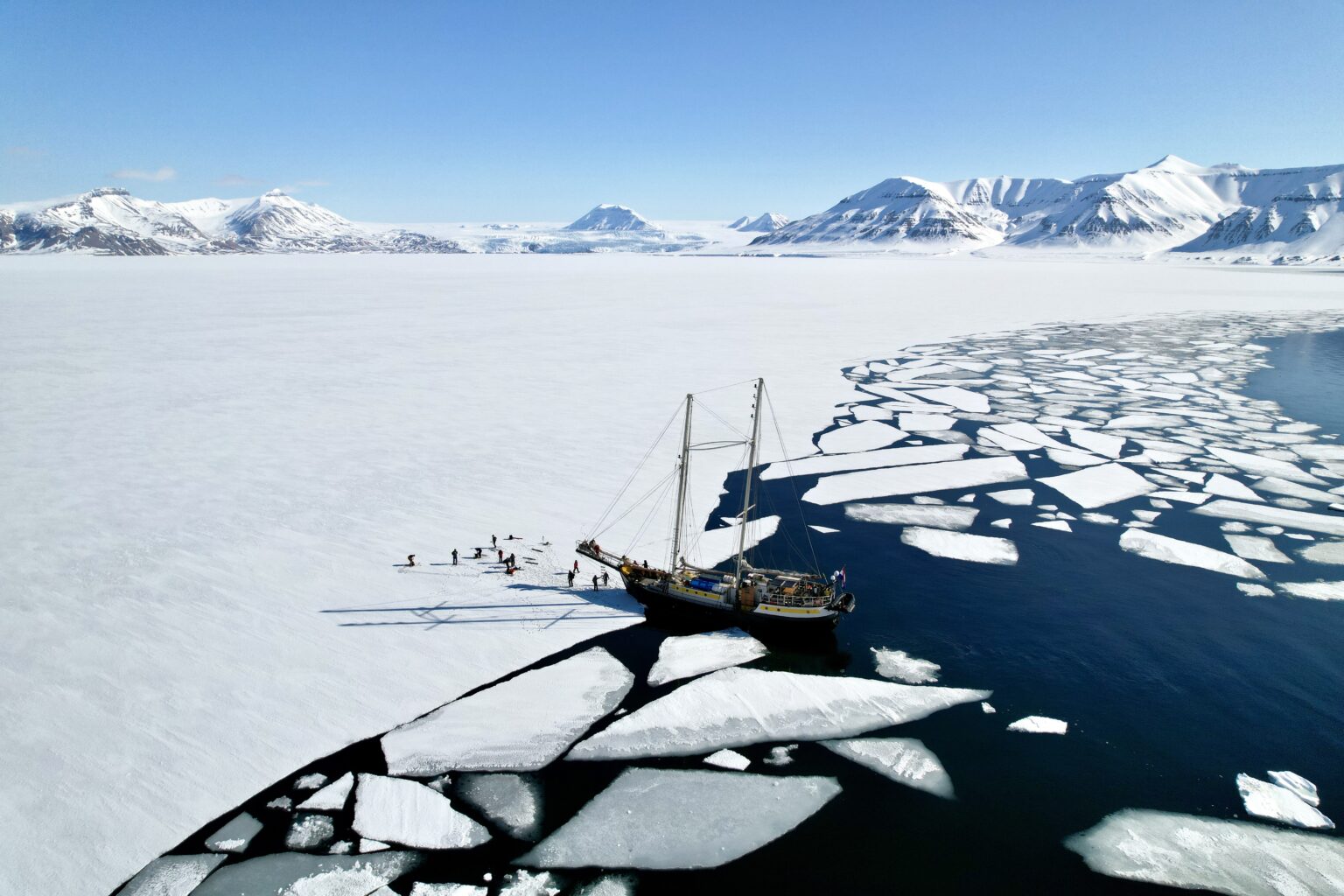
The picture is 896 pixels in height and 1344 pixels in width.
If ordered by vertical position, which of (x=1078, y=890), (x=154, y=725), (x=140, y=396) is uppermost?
(x=140, y=396)

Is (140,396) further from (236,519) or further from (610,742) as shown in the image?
(610,742)

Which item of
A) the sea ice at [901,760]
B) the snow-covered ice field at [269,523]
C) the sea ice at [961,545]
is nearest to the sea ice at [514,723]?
the snow-covered ice field at [269,523]

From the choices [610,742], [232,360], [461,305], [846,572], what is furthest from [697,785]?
[461,305]

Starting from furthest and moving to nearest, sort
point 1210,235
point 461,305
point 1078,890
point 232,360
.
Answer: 1. point 1210,235
2. point 461,305
3. point 232,360
4. point 1078,890

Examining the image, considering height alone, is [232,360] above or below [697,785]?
above

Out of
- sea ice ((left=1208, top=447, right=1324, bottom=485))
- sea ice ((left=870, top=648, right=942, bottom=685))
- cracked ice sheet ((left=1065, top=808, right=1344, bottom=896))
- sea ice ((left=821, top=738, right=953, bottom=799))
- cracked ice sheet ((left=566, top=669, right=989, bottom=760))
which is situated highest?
sea ice ((left=1208, top=447, right=1324, bottom=485))

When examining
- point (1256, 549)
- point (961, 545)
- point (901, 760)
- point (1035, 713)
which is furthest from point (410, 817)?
point (1256, 549)

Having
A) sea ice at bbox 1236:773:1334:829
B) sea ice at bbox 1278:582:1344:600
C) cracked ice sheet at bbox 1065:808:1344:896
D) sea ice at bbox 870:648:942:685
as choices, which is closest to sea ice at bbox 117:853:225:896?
sea ice at bbox 870:648:942:685

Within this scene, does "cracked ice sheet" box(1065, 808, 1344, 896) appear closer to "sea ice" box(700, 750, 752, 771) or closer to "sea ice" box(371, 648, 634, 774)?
"sea ice" box(700, 750, 752, 771)
